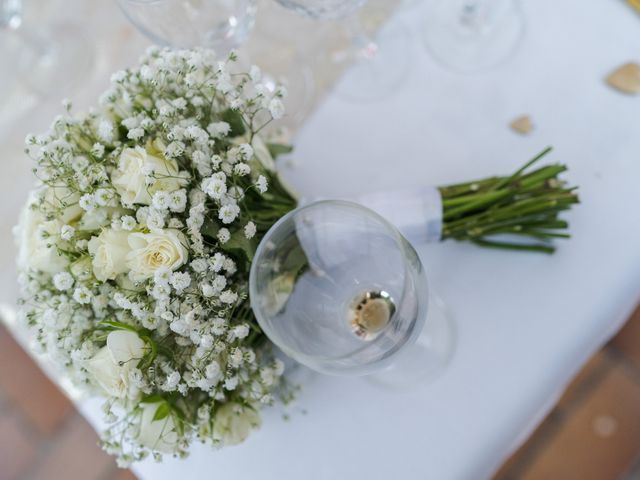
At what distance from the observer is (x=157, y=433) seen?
2.19 feet

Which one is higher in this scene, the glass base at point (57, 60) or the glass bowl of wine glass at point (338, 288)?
the glass base at point (57, 60)

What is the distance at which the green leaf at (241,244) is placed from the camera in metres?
0.66

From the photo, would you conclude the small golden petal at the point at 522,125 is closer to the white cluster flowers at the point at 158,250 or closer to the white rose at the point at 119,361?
the white cluster flowers at the point at 158,250

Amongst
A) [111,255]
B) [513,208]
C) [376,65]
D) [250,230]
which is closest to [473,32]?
[376,65]

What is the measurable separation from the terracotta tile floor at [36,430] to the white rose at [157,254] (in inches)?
43.6

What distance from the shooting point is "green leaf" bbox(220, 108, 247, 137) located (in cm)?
74

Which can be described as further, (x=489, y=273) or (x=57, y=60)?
(x=57, y=60)

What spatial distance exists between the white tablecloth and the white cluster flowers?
0.15 meters

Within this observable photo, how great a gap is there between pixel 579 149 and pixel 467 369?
344 mm

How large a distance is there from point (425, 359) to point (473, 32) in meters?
0.51

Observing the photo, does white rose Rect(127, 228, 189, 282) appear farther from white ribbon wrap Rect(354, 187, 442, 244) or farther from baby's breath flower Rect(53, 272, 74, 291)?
white ribbon wrap Rect(354, 187, 442, 244)

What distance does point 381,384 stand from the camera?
0.83 metres

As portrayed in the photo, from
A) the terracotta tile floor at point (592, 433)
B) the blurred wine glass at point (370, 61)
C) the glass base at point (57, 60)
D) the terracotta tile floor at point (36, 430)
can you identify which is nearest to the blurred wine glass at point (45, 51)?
the glass base at point (57, 60)

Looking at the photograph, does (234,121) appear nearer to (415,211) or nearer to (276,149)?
(276,149)
